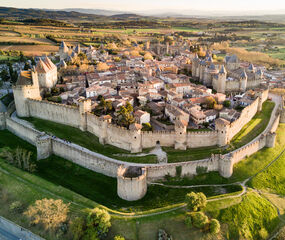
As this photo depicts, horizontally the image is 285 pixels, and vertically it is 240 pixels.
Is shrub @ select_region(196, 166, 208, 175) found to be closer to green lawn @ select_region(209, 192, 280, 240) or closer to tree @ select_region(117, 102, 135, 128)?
green lawn @ select_region(209, 192, 280, 240)

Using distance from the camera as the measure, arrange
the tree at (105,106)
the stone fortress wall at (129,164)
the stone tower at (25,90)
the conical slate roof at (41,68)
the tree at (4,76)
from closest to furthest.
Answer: the stone fortress wall at (129,164) → the tree at (105,106) → the stone tower at (25,90) → the conical slate roof at (41,68) → the tree at (4,76)

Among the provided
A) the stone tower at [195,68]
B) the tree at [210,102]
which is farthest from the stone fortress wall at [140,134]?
the stone tower at [195,68]

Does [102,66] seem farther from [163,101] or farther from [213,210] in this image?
[213,210]

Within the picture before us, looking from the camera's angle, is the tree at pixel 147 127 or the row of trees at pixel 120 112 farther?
the row of trees at pixel 120 112

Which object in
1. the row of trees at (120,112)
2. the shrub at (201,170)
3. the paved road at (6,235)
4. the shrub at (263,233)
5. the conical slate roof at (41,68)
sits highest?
the conical slate roof at (41,68)

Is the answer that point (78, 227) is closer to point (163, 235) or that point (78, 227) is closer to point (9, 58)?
point (163, 235)

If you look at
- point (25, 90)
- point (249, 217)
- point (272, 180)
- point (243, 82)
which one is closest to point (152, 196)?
point (249, 217)

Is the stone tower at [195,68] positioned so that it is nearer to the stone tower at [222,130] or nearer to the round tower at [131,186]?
the stone tower at [222,130]
